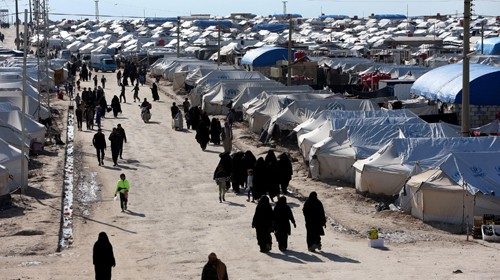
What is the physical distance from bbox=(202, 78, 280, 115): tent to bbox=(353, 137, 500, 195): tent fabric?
57.1ft

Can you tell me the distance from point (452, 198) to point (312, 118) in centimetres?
1079

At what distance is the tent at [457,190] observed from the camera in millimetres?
19797

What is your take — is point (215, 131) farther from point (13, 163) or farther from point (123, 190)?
point (123, 190)

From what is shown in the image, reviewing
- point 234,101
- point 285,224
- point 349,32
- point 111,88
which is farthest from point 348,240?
point 349,32

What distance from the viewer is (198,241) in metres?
18.5

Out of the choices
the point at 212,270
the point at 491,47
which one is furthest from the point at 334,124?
the point at 491,47

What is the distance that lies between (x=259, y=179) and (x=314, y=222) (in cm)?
492

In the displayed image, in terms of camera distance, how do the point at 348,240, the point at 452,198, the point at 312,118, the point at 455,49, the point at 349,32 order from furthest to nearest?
the point at 349,32 → the point at 455,49 → the point at 312,118 → the point at 452,198 → the point at 348,240

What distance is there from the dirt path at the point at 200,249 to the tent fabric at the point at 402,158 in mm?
1687

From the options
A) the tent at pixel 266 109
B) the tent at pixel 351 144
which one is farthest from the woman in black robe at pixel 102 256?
the tent at pixel 266 109

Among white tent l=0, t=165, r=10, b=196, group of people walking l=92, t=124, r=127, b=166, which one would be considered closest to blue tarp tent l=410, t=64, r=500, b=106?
group of people walking l=92, t=124, r=127, b=166

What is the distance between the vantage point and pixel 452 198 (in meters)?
19.9

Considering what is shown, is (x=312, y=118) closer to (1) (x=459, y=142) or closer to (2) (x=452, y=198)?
(1) (x=459, y=142)

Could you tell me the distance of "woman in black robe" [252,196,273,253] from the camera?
17141mm
